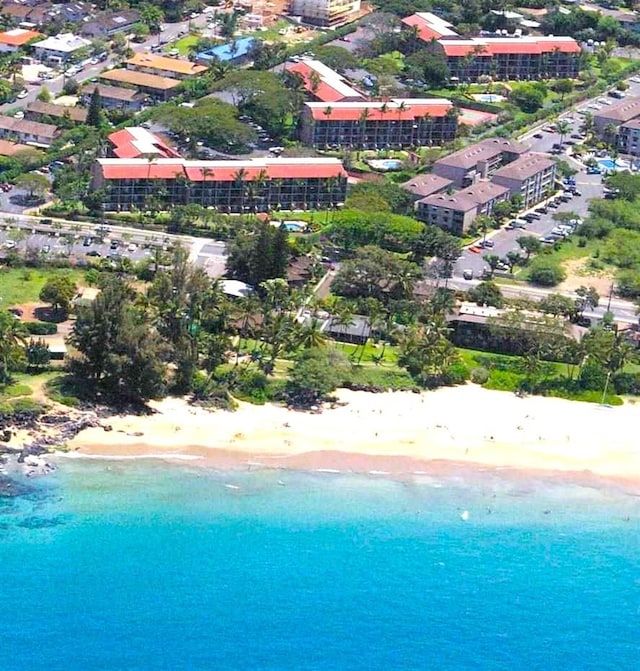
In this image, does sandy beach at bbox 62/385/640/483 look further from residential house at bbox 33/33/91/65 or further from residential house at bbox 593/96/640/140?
residential house at bbox 33/33/91/65

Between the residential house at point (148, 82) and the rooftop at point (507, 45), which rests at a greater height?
the rooftop at point (507, 45)

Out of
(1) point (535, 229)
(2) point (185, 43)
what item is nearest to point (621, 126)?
(1) point (535, 229)

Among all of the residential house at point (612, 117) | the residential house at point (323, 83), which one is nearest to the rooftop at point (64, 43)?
the residential house at point (323, 83)

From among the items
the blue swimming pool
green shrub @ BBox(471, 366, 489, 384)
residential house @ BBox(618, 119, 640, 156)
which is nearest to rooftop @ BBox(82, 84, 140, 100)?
the blue swimming pool

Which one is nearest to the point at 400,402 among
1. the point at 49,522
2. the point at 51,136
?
the point at 49,522

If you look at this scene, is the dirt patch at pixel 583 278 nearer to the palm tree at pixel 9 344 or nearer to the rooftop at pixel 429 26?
the palm tree at pixel 9 344

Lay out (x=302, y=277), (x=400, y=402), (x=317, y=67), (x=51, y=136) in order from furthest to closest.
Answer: (x=317, y=67) < (x=51, y=136) < (x=302, y=277) < (x=400, y=402)

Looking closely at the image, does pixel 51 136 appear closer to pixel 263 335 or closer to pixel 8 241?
pixel 8 241
